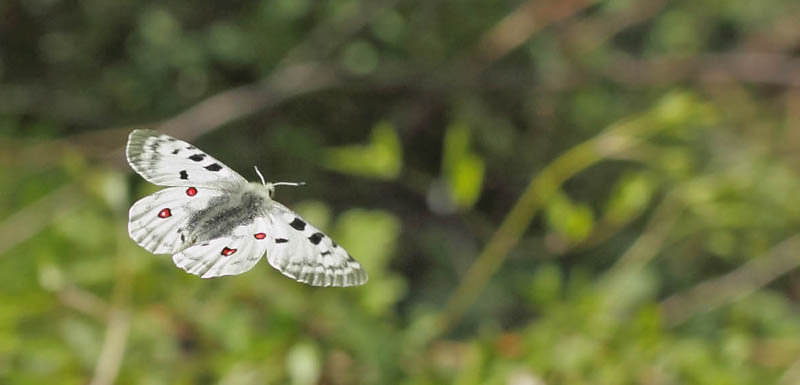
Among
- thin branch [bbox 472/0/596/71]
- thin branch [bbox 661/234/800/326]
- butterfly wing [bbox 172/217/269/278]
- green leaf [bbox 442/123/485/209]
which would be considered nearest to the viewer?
butterfly wing [bbox 172/217/269/278]

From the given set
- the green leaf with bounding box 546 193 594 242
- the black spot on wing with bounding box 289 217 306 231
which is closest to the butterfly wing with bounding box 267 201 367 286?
the black spot on wing with bounding box 289 217 306 231

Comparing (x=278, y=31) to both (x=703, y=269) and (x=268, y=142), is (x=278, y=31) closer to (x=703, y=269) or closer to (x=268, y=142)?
(x=268, y=142)

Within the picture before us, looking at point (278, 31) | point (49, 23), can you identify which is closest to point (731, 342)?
point (278, 31)

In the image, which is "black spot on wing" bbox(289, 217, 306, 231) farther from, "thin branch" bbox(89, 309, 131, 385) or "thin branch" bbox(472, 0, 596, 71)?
"thin branch" bbox(472, 0, 596, 71)

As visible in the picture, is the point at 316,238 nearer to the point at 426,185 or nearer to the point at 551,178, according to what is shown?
the point at 551,178

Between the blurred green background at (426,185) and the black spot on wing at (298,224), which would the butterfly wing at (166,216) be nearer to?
the black spot on wing at (298,224)

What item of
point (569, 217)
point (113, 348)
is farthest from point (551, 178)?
point (113, 348)
